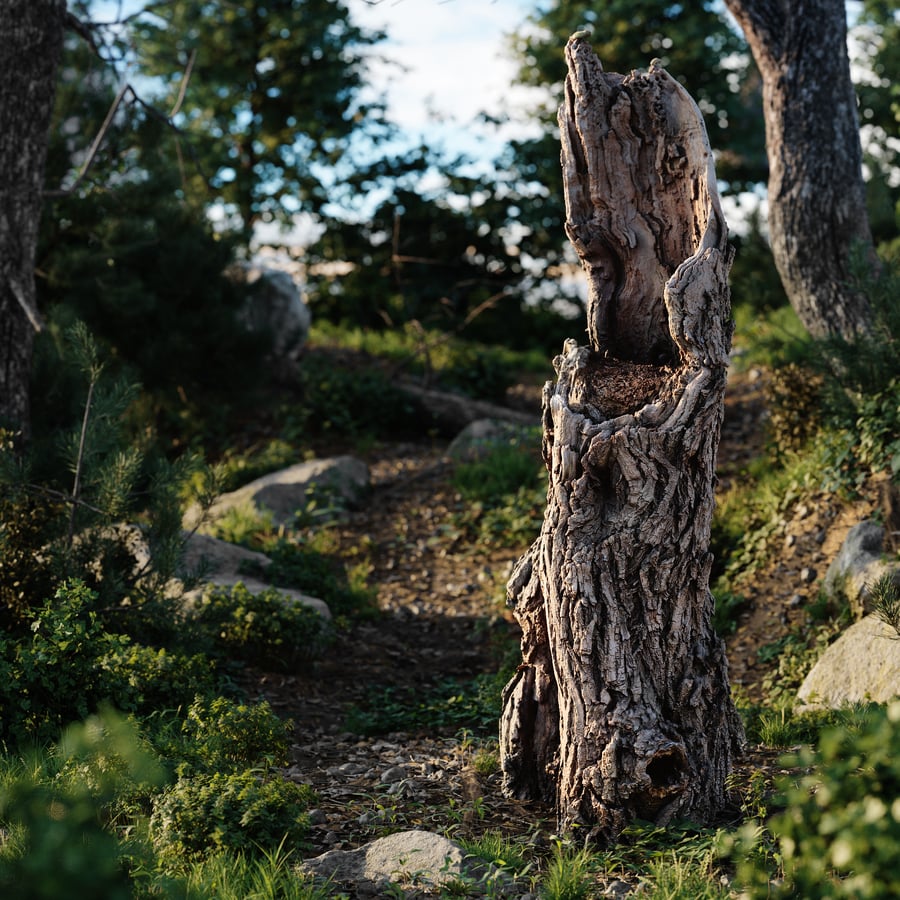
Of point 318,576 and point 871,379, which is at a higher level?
point 871,379

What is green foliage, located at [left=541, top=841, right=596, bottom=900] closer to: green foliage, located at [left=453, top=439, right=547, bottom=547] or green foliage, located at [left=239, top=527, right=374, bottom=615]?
green foliage, located at [left=239, top=527, right=374, bottom=615]

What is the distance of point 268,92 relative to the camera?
15531 millimetres

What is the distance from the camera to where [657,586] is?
3.96 meters

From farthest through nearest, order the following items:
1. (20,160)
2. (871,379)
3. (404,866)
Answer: (20,160)
(871,379)
(404,866)

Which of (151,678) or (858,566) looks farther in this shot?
(858,566)

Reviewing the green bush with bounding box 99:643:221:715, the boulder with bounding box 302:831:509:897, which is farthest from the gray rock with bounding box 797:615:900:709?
the green bush with bounding box 99:643:221:715

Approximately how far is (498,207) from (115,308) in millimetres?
7080

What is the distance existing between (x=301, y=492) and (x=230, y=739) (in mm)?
5294

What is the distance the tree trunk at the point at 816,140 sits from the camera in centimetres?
755

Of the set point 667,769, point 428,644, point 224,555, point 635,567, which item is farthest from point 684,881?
point 224,555

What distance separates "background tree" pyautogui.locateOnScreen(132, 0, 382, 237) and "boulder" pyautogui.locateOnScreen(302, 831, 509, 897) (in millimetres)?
12729

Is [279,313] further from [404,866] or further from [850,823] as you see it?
[850,823]

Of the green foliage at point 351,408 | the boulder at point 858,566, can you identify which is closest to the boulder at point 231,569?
the boulder at point 858,566

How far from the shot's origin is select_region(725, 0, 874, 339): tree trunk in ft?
24.8
